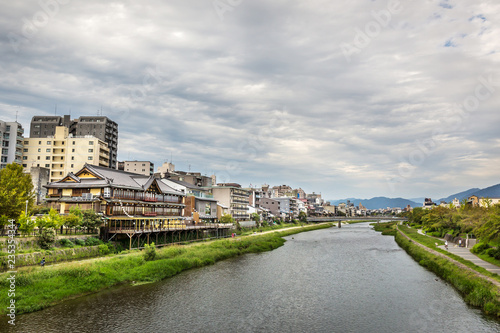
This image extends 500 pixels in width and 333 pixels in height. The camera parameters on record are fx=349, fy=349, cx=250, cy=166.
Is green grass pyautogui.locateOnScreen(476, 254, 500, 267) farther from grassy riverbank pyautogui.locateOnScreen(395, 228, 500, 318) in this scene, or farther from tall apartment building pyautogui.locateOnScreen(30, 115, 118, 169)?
tall apartment building pyautogui.locateOnScreen(30, 115, 118, 169)

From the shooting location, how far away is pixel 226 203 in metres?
104

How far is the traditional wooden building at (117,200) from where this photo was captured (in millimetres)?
48312

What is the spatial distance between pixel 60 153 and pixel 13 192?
56011mm

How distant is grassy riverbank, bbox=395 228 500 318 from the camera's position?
25938 millimetres

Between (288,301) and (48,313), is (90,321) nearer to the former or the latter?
(48,313)

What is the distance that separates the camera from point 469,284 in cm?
3041

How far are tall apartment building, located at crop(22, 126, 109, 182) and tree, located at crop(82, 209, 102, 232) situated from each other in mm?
49733

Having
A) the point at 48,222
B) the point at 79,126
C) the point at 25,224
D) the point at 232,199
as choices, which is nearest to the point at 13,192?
the point at 48,222

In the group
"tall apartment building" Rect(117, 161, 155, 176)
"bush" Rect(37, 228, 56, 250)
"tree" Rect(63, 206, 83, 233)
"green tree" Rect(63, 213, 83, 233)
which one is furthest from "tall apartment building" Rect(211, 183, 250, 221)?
"bush" Rect(37, 228, 56, 250)

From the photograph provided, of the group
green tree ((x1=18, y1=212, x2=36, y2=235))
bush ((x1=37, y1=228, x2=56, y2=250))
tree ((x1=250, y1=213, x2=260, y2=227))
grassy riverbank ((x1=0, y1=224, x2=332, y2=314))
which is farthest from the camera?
tree ((x1=250, y1=213, x2=260, y2=227))

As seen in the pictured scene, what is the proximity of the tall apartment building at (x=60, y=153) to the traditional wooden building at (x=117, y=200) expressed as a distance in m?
36.9

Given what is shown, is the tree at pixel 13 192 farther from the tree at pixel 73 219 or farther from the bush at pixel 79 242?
the bush at pixel 79 242

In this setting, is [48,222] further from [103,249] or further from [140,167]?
[140,167]

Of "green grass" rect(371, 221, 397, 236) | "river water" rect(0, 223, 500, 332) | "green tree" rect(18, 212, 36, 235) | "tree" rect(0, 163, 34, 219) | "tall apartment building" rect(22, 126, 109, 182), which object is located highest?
"tall apartment building" rect(22, 126, 109, 182)
